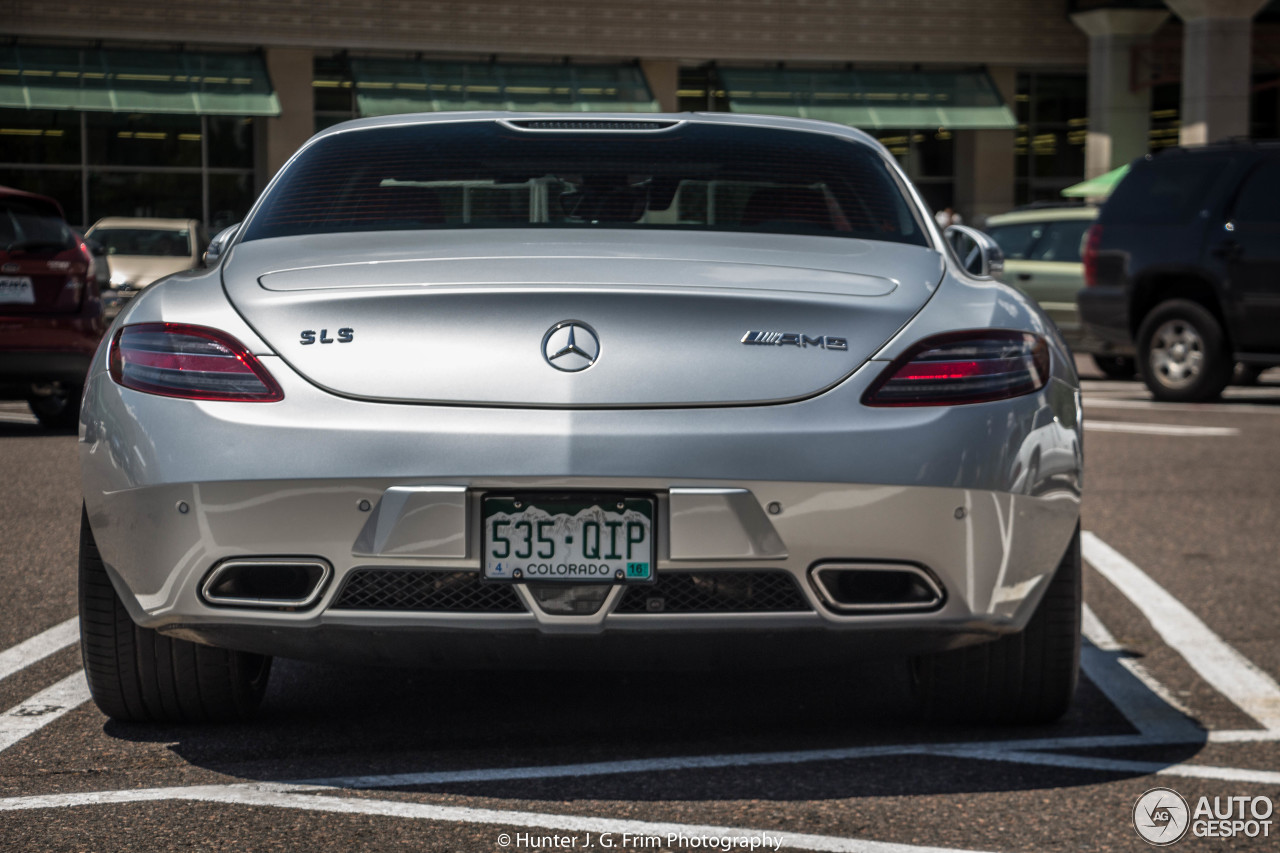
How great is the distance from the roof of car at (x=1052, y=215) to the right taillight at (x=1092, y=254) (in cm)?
235

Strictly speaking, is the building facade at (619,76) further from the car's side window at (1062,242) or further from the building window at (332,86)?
the car's side window at (1062,242)

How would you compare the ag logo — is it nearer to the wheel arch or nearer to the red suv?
the red suv

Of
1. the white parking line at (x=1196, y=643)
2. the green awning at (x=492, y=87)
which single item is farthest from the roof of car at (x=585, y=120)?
the green awning at (x=492, y=87)

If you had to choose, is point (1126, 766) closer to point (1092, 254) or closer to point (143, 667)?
point (143, 667)

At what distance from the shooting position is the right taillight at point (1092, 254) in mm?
13594

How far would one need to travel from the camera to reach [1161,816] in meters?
3.30

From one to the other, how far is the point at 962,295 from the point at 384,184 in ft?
4.84

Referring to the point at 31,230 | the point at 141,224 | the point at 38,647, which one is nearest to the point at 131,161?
the point at 141,224

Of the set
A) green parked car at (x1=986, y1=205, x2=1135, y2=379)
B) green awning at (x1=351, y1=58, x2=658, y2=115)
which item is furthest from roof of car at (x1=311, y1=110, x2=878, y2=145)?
green awning at (x1=351, y1=58, x2=658, y2=115)

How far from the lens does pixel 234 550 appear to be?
329 centimetres

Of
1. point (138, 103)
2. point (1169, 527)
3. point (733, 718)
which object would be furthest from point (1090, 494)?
point (138, 103)

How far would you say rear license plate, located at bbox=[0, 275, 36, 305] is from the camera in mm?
10281

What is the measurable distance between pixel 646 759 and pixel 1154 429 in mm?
8360

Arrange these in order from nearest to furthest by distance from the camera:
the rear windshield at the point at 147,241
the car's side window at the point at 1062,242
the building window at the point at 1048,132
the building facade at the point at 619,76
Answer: the car's side window at the point at 1062,242, the rear windshield at the point at 147,241, the building facade at the point at 619,76, the building window at the point at 1048,132
